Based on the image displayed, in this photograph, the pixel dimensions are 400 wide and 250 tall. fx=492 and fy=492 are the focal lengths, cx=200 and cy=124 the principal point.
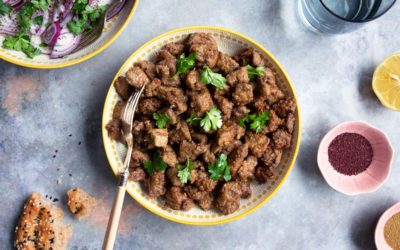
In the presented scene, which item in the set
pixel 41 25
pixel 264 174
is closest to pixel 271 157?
pixel 264 174

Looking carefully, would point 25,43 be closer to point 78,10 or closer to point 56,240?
point 78,10

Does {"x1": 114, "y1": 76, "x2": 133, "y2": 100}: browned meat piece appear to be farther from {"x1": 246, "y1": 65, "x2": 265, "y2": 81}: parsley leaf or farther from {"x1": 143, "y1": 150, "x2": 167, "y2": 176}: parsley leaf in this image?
{"x1": 246, "y1": 65, "x2": 265, "y2": 81}: parsley leaf

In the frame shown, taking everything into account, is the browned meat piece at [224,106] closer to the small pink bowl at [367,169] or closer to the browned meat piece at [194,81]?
the browned meat piece at [194,81]

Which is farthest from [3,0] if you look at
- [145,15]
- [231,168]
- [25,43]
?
[231,168]

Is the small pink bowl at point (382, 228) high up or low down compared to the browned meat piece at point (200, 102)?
down

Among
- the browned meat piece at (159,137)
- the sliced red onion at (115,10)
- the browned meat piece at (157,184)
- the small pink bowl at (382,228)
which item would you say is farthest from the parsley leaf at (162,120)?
the small pink bowl at (382,228)

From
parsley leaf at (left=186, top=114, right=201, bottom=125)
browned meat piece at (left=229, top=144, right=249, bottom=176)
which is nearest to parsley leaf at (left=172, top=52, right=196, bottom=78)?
parsley leaf at (left=186, top=114, right=201, bottom=125)
